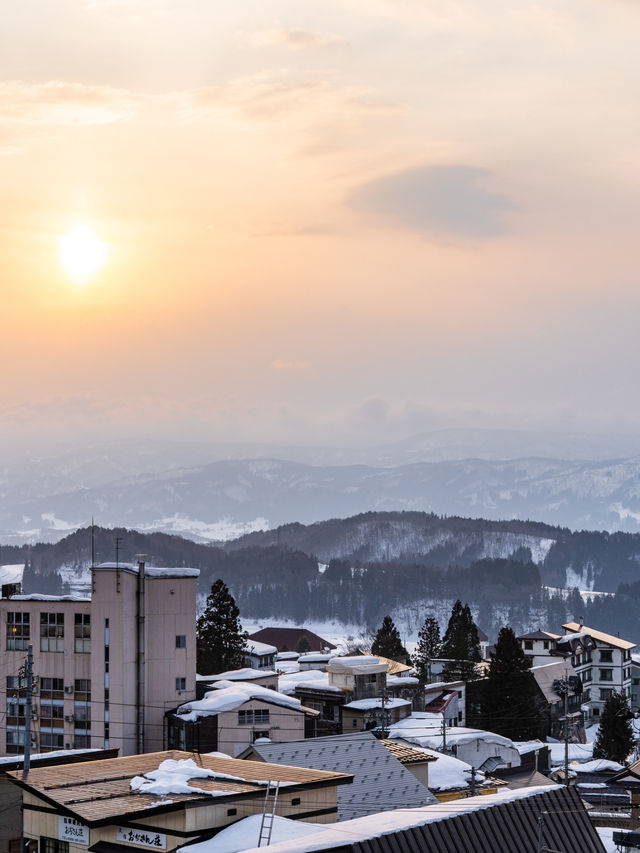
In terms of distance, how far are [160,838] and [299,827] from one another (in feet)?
11.2

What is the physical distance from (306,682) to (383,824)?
175 feet

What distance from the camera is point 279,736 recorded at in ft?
212

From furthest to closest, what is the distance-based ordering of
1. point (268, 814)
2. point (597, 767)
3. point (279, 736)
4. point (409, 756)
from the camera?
1. point (597, 767)
2. point (279, 736)
3. point (409, 756)
4. point (268, 814)

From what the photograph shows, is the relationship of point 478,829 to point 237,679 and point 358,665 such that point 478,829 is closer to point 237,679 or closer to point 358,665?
point 237,679

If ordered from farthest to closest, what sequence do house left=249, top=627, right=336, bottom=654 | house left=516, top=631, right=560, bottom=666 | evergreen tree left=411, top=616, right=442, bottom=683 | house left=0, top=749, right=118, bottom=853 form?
house left=249, top=627, right=336, bottom=654 < house left=516, top=631, right=560, bottom=666 < evergreen tree left=411, top=616, right=442, bottom=683 < house left=0, top=749, right=118, bottom=853

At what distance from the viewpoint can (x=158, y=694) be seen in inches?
2648

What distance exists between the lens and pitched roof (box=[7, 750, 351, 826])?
31.7 meters

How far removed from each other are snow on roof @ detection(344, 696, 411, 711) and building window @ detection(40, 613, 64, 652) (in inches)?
722

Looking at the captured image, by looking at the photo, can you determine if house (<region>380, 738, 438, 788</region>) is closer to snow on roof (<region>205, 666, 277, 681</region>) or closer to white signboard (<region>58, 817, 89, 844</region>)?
white signboard (<region>58, 817, 89, 844</region>)

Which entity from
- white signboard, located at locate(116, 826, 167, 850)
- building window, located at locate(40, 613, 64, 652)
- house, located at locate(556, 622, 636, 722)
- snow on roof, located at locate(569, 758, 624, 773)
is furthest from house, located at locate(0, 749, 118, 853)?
house, located at locate(556, 622, 636, 722)

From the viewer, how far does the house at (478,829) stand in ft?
91.1

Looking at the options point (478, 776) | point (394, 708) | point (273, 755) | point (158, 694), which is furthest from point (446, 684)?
point (273, 755)

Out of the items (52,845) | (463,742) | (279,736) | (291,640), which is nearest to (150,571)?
(279,736)

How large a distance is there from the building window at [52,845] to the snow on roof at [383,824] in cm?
709
